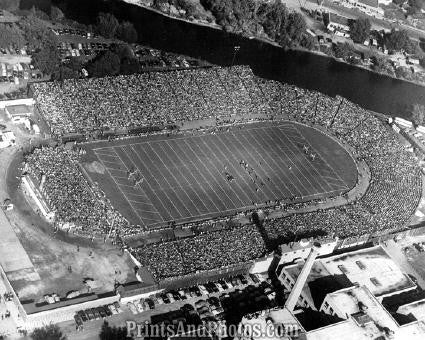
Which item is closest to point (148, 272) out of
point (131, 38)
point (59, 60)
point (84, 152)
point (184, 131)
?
point (84, 152)

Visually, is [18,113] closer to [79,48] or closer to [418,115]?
[79,48]

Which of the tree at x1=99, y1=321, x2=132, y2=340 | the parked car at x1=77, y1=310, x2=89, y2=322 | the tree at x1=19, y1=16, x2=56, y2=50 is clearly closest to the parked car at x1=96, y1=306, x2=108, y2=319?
the tree at x1=99, y1=321, x2=132, y2=340

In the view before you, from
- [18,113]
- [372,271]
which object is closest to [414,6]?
[372,271]

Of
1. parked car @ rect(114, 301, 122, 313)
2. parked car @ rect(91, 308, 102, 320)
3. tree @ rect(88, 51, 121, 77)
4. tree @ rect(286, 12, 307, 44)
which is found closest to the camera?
parked car @ rect(91, 308, 102, 320)

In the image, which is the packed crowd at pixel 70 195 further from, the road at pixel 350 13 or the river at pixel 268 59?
the road at pixel 350 13

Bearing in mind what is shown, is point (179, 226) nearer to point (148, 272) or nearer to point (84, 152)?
point (148, 272)

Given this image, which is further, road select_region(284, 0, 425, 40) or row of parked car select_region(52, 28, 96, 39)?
road select_region(284, 0, 425, 40)

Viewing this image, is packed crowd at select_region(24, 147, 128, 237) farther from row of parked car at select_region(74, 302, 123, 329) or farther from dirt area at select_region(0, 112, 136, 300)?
row of parked car at select_region(74, 302, 123, 329)
